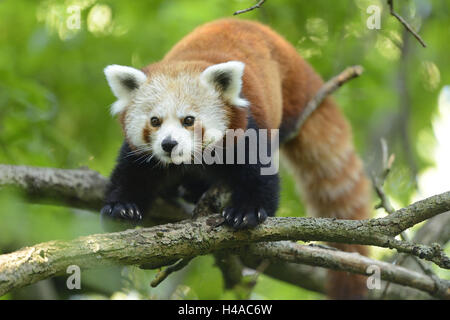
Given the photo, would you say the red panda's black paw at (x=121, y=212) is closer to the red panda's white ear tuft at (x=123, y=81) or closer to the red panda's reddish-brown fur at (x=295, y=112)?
the red panda's white ear tuft at (x=123, y=81)

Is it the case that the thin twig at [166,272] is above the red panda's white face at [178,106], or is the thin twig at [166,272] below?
below

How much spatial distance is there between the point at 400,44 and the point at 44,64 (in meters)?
4.23

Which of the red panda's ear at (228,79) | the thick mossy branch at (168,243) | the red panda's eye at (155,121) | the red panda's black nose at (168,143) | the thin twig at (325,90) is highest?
the thin twig at (325,90)

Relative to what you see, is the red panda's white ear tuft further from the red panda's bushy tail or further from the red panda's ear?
the red panda's bushy tail

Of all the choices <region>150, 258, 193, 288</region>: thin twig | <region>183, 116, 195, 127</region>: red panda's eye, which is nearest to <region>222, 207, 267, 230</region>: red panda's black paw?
<region>150, 258, 193, 288</region>: thin twig

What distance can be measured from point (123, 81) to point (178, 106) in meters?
0.58

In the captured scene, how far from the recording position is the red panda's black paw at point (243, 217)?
3.28 meters

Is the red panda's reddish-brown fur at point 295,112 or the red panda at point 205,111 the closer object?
the red panda at point 205,111

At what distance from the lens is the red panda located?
3.80 meters

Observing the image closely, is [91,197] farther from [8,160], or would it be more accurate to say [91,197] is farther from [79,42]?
[79,42]

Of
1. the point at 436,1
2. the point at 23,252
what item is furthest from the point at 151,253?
the point at 436,1

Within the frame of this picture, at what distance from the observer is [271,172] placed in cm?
406

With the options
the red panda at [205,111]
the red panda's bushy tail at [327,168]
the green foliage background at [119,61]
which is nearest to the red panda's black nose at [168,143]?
the red panda at [205,111]

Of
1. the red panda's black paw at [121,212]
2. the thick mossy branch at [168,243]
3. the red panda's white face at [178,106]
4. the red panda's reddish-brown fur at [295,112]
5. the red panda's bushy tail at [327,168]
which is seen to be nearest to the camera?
the thick mossy branch at [168,243]
